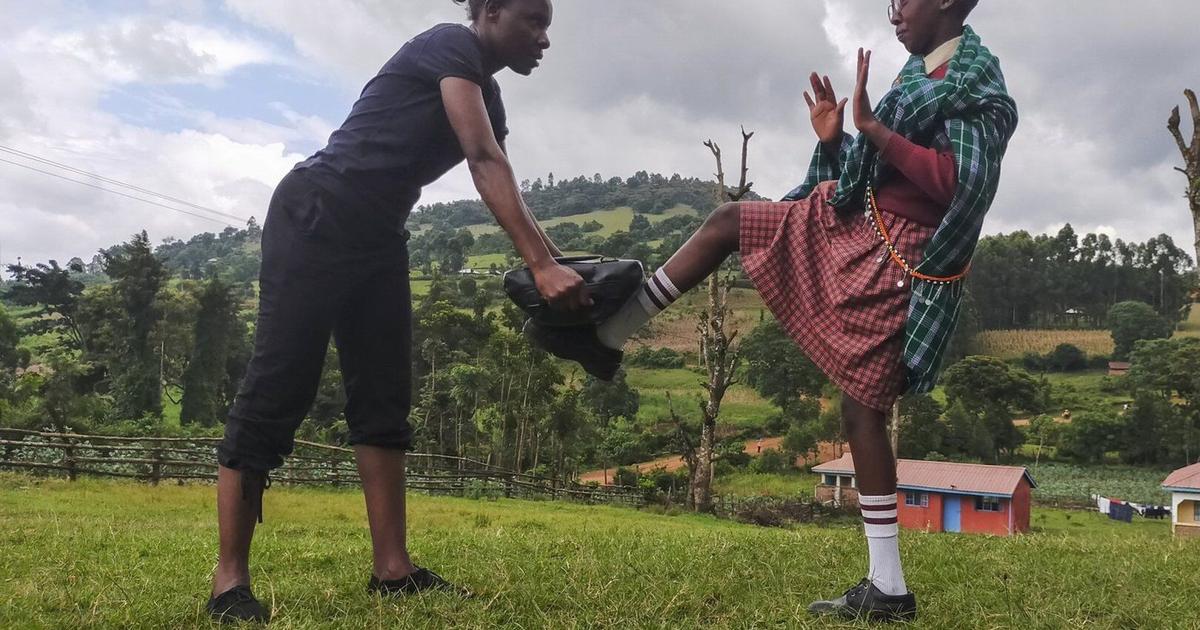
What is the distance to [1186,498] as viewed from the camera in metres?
22.8

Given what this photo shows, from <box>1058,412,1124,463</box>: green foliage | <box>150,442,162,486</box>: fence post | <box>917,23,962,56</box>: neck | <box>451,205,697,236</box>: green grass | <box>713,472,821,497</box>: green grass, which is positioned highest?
<box>451,205,697,236</box>: green grass

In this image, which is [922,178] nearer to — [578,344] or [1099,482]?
[578,344]

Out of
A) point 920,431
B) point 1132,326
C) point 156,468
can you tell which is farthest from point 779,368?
point 1132,326

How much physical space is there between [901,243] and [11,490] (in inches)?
501

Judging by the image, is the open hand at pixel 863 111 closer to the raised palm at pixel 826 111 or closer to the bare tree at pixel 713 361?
the raised palm at pixel 826 111

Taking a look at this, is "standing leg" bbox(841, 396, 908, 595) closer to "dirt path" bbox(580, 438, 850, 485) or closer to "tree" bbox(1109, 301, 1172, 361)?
"dirt path" bbox(580, 438, 850, 485)

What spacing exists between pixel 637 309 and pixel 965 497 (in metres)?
25.3

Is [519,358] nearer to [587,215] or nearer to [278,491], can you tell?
[278,491]

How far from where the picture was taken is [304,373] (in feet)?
6.95

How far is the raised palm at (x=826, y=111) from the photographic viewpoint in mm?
2381

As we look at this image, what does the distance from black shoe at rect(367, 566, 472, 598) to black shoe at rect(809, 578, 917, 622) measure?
3.14 ft

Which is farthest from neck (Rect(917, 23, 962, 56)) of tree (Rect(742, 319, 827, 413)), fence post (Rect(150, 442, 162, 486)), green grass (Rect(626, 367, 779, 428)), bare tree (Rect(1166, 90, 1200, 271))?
green grass (Rect(626, 367, 779, 428))

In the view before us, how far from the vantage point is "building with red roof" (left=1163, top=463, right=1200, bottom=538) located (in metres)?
22.4

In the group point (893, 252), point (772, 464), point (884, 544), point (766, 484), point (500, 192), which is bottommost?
point (766, 484)
